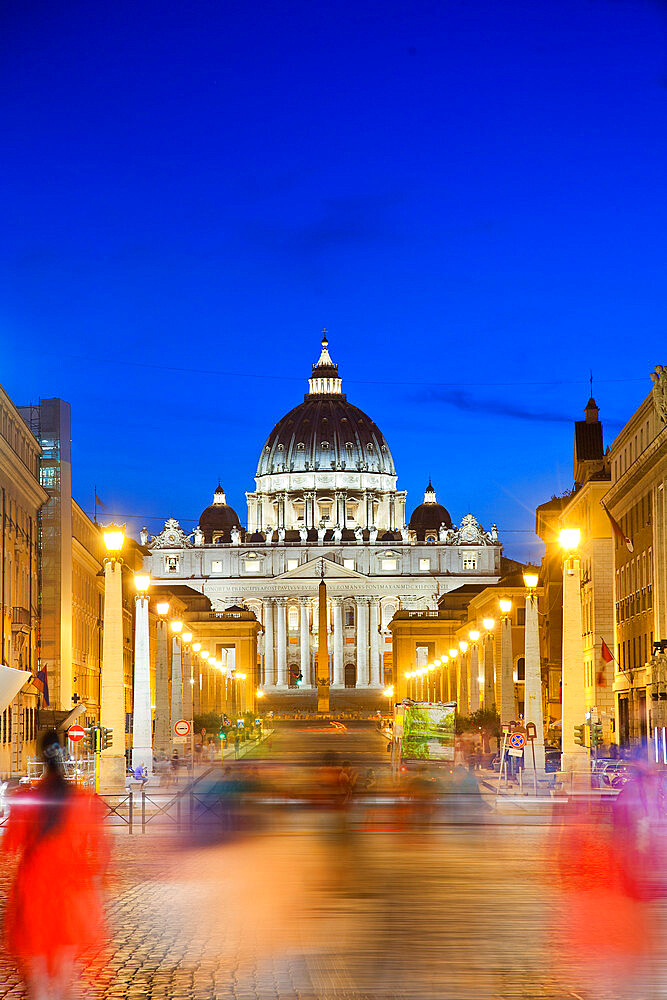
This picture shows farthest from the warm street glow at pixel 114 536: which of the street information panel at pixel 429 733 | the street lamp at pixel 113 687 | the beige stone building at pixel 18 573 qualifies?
the street information panel at pixel 429 733

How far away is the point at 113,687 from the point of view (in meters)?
40.2

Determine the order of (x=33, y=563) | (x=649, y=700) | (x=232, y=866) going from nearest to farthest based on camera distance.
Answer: (x=232, y=866), (x=649, y=700), (x=33, y=563)

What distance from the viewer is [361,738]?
11275 centimetres

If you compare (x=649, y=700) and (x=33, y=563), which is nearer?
(x=649, y=700)

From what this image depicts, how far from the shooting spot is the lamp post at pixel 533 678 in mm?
45719

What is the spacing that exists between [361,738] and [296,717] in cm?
5510

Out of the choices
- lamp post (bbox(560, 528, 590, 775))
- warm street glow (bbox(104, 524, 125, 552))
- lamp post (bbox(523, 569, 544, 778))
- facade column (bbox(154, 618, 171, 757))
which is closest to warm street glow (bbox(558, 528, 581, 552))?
lamp post (bbox(560, 528, 590, 775))

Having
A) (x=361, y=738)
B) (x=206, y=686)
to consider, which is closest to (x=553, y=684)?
(x=361, y=738)

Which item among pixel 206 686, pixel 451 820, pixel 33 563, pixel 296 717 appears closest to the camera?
pixel 451 820

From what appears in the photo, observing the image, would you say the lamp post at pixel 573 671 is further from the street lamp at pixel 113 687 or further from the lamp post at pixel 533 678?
the street lamp at pixel 113 687

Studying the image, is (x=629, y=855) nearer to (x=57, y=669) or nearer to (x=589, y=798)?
(x=589, y=798)

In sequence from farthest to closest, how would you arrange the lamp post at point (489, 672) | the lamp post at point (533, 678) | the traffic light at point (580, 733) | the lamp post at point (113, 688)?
the lamp post at point (489, 672), the lamp post at point (533, 678), the traffic light at point (580, 733), the lamp post at point (113, 688)

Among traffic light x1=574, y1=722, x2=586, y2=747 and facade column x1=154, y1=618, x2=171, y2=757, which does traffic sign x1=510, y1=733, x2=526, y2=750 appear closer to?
traffic light x1=574, y1=722, x2=586, y2=747

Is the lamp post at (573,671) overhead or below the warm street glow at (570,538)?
below
